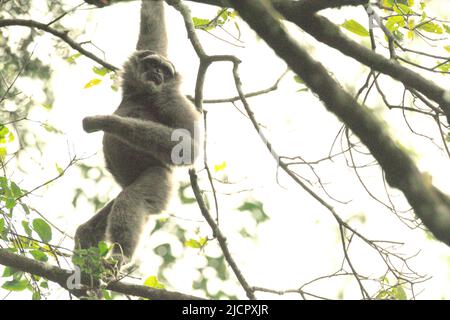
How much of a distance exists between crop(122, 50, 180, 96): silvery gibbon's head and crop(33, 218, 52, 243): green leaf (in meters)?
3.00

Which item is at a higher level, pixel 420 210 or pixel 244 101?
pixel 244 101

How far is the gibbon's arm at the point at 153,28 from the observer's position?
26.8ft

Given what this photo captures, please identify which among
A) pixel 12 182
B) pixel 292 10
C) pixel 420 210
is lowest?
pixel 420 210

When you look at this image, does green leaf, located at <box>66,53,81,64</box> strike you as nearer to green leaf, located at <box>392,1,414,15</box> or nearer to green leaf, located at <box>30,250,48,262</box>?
green leaf, located at <box>30,250,48,262</box>

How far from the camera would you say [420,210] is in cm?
237

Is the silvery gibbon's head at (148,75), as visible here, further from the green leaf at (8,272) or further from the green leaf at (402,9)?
the green leaf at (402,9)

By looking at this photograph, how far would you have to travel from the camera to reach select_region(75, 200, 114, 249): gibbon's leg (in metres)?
6.43

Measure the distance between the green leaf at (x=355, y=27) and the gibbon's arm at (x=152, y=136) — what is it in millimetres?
2781

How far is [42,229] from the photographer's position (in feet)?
15.1

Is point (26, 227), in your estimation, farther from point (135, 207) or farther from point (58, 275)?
point (135, 207)
